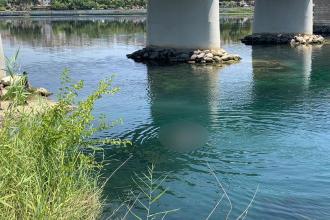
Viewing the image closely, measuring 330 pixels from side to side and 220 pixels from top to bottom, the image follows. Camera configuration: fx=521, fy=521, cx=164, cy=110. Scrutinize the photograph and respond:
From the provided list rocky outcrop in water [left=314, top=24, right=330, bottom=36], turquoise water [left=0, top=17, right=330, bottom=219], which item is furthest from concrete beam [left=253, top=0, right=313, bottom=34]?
rocky outcrop in water [left=314, top=24, right=330, bottom=36]

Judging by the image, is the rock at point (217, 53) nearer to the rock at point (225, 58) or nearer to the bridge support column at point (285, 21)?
the rock at point (225, 58)

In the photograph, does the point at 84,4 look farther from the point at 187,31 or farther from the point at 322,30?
the point at 187,31

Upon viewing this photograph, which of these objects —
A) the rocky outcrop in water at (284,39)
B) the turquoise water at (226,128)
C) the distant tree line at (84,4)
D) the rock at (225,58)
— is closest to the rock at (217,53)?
the rock at (225,58)

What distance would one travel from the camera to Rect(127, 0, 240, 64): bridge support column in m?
27.6

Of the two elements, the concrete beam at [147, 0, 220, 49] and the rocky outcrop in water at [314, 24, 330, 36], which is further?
the rocky outcrop in water at [314, 24, 330, 36]

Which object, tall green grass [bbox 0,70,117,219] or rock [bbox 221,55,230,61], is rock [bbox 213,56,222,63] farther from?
tall green grass [bbox 0,70,117,219]

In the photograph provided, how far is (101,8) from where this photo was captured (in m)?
109

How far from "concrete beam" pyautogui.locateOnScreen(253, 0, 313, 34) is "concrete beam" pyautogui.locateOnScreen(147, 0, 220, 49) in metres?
11.3

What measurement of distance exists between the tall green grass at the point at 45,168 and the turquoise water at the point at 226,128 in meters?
1.73

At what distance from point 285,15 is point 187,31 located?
42.0 ft

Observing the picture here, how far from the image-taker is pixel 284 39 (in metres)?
37.7

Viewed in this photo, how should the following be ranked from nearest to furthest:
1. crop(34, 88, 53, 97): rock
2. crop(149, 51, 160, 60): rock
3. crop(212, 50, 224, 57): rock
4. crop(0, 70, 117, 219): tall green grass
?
1. crop(0, 70, 117, 219): tall green grass
2. crop(34, 88, 53, 97): rock
3. crop(212, 50, 224, 57): rock
4. crop(149, 51, 160, 60): rock

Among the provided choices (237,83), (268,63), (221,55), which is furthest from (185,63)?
(237,83)

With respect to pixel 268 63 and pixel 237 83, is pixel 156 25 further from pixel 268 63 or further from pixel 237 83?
pixel 237 83
